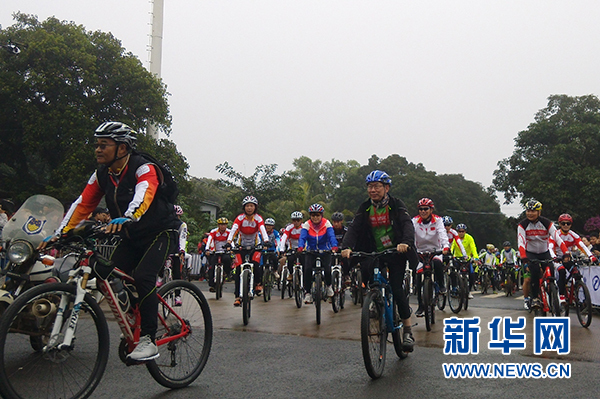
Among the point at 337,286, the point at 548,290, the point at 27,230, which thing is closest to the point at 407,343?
the point at 27,230

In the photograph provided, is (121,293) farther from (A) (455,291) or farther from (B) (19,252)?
(A) (455,291)

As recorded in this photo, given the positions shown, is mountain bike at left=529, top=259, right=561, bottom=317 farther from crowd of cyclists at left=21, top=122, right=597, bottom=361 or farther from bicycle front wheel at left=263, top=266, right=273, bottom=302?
bicycle front wheel at left=263, top=266, right=273, bottom=302

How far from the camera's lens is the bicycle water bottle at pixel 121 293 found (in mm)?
4695

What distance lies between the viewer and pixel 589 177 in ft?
121

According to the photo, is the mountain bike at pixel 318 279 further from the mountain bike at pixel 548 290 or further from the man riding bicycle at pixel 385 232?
the mountain bike at pixel 548 290

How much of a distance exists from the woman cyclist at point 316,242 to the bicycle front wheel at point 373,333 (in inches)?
222

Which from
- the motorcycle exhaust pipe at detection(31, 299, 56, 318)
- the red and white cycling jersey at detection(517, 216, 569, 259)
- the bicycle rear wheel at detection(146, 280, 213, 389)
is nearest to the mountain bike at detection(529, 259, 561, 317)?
the red and white cycling jersey at detection(517, 216, 569, 259)

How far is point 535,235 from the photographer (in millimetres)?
10570

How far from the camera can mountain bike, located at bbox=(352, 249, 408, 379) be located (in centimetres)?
555

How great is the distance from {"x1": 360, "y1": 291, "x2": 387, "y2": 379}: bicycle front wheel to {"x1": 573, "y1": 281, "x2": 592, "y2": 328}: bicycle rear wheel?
5.60 meters

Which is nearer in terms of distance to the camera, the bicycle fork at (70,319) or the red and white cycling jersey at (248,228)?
the bicycle fork at (70,319)

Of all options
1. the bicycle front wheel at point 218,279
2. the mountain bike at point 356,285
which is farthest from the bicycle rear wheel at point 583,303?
the bicycle front wheel at point 218,279

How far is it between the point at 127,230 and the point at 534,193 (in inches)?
1481

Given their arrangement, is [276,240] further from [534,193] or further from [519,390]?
[534,193]
